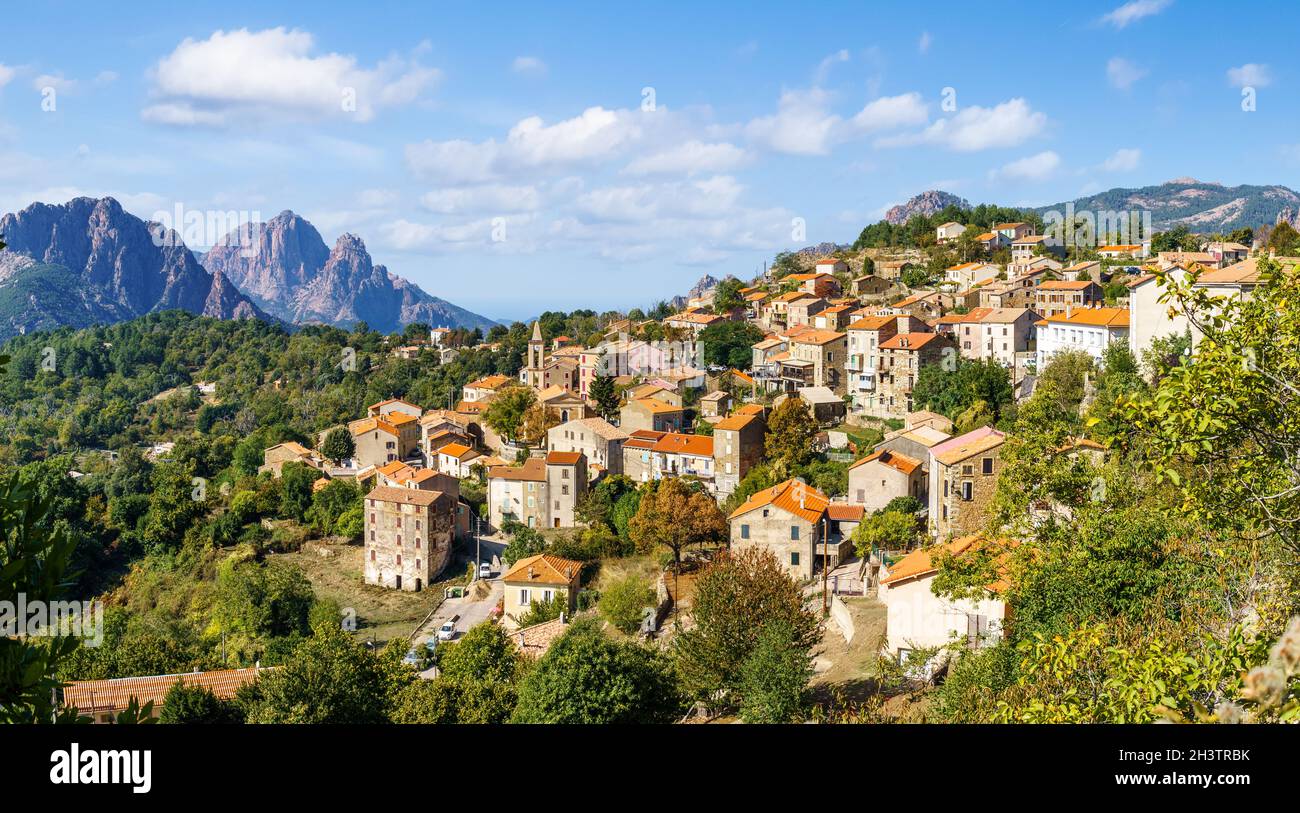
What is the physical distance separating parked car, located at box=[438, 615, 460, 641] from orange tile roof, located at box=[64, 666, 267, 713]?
820cm

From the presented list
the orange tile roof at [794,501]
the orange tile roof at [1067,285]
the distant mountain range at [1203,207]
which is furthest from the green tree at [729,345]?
the distant mountain range at [1203,207]

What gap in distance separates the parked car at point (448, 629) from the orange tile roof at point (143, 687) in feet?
26.9

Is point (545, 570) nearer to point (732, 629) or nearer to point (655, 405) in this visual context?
point (655, 405)

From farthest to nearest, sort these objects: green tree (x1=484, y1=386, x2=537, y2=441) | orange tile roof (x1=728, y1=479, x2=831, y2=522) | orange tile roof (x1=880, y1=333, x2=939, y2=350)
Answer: green tree (x1=484, y1=386, x2=537, y2=441) < orange tile roof (x1=880, y1=333, x2=939, y2=350) < orange tile roof (x1=728, y1=479, x2=831, y2=522)

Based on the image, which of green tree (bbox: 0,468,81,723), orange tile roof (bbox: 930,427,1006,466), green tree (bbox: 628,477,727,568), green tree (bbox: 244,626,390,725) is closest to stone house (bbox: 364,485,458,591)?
green tree (bbox: 628,477,727,568)

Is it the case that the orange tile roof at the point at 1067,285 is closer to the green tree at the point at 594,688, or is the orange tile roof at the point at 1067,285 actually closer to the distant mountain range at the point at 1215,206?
the green tree at the point at 594,688

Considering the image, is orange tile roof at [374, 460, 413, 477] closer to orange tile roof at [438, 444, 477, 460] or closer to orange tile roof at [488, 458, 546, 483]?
orange tile roof at [438, 444, 477, 460]

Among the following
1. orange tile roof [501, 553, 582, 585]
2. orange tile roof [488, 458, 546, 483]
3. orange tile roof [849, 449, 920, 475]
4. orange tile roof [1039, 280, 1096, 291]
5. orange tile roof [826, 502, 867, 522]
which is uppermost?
orange tile roof [1039, 280, 1096, 291]

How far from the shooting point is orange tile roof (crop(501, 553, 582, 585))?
112ft

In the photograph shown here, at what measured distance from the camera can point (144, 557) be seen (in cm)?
4938

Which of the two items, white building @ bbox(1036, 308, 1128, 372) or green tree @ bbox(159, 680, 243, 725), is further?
white building @ bbox(1036, 308, 1128, 372)

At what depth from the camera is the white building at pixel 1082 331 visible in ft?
135

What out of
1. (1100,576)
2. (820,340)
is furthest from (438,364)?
(1100,576)

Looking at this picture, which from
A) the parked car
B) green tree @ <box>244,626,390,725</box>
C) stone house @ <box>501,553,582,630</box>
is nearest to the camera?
green tree @ <box>244,626,390,725</box>
